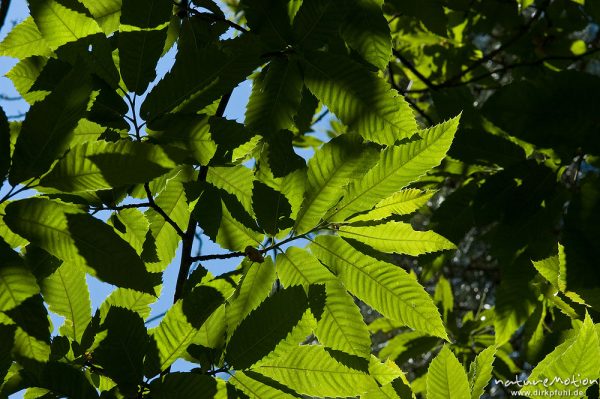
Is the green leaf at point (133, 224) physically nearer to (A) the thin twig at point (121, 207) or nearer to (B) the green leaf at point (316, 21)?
(A) the thin twig at point (121, 207)

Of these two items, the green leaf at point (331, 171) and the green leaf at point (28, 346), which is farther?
the green leaf at point (331, 171)

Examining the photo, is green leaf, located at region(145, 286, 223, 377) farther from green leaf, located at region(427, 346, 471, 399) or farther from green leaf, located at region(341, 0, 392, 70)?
green leaf, located at region(341, 0, 392, 70)

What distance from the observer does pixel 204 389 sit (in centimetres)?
81

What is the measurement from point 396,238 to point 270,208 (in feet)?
0.63

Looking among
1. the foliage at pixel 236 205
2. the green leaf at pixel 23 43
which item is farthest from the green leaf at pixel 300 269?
the green leaf at pixel 23 43

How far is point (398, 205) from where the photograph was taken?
3.20 feet

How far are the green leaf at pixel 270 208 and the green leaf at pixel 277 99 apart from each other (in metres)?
0.12

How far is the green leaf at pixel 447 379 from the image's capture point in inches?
35.2

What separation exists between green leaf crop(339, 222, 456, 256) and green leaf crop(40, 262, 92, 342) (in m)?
0.45

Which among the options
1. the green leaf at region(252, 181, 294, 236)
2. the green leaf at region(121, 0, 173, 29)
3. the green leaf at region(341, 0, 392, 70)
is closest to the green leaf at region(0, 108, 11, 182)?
the green leaf at region(121, 0, 173, 29)

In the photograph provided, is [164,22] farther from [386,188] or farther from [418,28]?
[418,28]

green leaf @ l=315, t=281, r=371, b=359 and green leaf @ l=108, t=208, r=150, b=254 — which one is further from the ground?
green leaf @ l=108, t=208, r=150, b=254

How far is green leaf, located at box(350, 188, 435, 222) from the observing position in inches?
38.1

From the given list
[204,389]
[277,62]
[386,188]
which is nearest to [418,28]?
[277,62]
